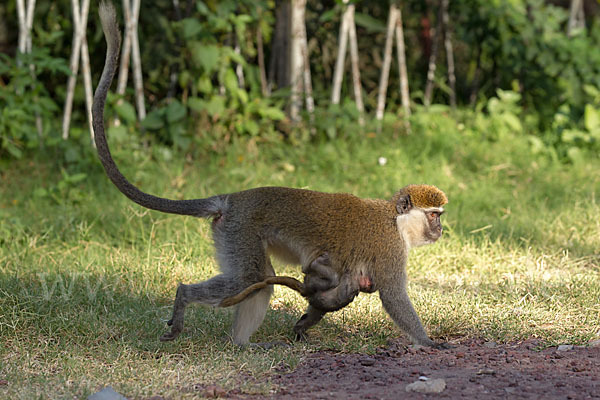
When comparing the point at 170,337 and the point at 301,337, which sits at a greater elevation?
the point at 170,337

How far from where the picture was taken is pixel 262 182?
8.03m

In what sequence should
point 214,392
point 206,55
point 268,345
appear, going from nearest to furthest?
1. point 214,392
2. point 268,345
3. point 206,55

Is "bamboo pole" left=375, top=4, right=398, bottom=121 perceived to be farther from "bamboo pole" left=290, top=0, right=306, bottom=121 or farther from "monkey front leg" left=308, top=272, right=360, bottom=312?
"monkey front leg" left=308, top=272, right=360, bottom=312

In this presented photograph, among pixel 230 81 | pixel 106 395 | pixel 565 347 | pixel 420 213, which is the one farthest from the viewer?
pixel 230 81

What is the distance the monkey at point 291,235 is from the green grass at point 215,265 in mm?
295

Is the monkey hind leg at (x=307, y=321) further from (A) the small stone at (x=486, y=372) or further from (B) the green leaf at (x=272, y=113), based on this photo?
(B) the green leaf at (x=272, y=113)

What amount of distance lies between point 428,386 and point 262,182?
449cm

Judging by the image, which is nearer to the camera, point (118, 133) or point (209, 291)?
point (209, 291)

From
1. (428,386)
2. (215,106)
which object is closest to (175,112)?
(215,106)

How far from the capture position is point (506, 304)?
5383mm

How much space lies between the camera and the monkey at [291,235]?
4562 millimetres

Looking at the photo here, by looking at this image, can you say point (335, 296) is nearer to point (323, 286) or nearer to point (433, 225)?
point (323, 286)

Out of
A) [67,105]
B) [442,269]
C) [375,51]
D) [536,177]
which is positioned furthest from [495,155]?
[67,105]

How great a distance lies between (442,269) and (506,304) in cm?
105
